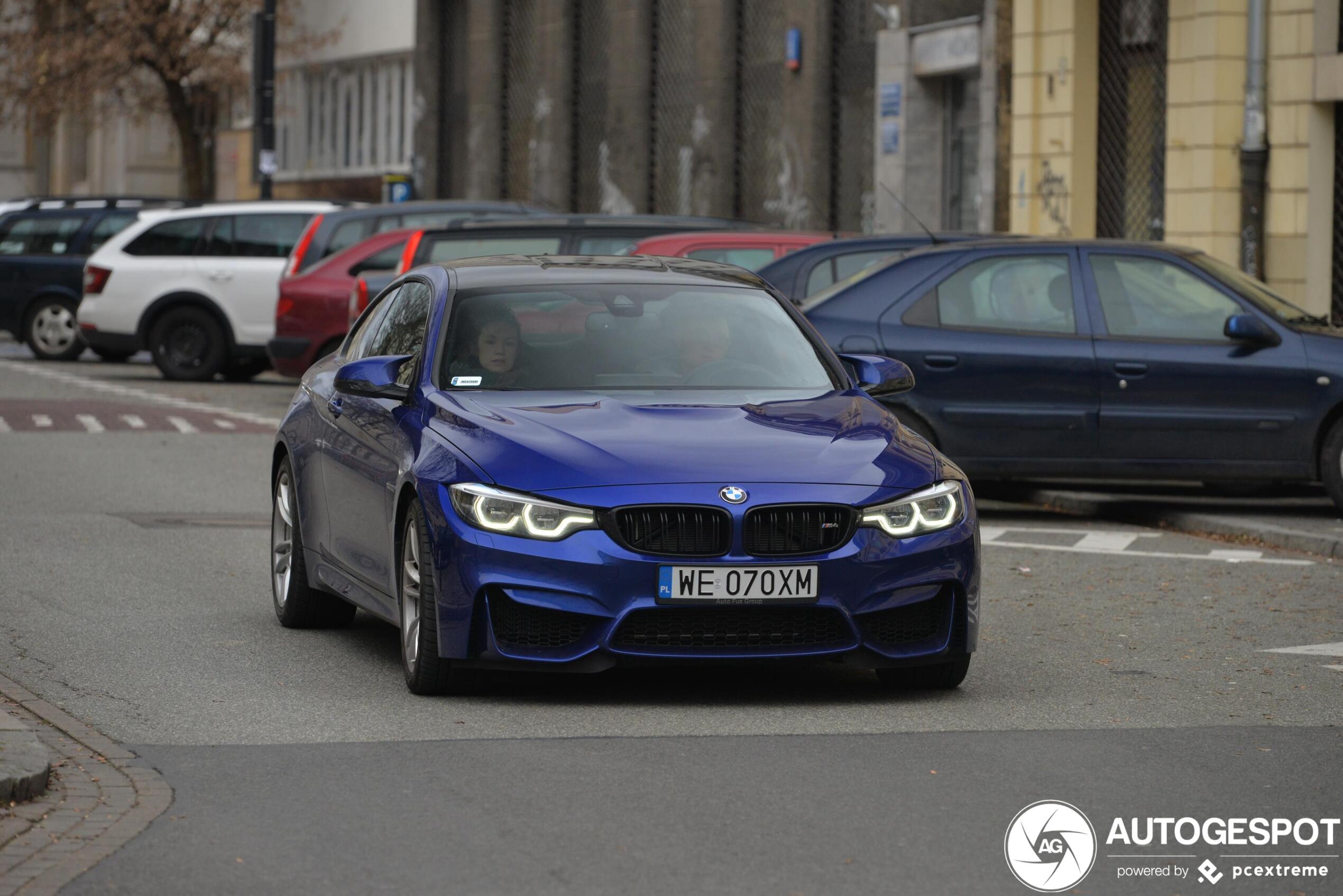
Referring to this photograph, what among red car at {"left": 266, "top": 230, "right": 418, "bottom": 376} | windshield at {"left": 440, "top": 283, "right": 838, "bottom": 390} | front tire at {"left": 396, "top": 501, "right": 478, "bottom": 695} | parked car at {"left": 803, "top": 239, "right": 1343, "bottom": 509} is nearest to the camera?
front tire at {"left": 396, "top": 501, "right": 478, "bottom": 695}

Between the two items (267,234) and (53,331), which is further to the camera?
(53,331)

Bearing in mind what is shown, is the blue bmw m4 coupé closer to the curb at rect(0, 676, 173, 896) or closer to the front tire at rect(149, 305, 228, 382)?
the curb at rect(0, 676, 173, 896)

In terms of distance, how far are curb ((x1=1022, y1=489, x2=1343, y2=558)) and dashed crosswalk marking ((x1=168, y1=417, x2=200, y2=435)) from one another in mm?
7771

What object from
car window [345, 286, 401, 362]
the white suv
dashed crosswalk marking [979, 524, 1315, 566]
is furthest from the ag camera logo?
the white suv

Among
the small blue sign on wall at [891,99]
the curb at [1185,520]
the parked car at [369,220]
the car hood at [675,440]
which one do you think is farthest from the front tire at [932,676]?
the small blue sign on wall at [891,99]

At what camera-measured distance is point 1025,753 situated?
7047mm


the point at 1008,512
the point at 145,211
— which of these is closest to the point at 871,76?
the point at 145,211

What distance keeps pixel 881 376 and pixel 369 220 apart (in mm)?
15191

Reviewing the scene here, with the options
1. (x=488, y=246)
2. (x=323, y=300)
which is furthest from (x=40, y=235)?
(x=488, y=246)

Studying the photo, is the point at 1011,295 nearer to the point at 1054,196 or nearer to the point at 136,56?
the point at 1054,196

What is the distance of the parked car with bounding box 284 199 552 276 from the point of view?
76.7 feet

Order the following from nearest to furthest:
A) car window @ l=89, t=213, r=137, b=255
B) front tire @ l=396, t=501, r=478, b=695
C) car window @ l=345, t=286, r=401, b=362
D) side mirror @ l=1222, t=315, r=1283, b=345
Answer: front tire @ l=396, t=501, r=478, b=695, car window @ l=345, t=286, r=401, b=362, side mirror @ l=1222, t=315, r=1283, b=345, car window @ l=89, t=213, r=137, b=255

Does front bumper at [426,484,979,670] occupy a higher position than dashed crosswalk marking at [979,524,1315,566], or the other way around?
front bumper at [426,484,979,670]

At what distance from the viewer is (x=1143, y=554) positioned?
42.0ft
